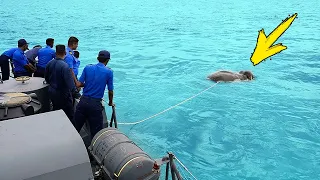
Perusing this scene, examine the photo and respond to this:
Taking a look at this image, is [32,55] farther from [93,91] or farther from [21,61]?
[93,91]

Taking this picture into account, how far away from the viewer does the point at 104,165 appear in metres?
5.84

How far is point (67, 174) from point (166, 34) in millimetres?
32464

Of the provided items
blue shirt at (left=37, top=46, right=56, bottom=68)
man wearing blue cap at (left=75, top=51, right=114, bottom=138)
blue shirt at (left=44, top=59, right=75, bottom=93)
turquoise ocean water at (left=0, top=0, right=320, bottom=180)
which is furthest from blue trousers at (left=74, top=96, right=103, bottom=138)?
blue shirt at (left=37, top=46, right=56, bottom=68)

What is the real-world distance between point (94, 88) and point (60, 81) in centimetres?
114

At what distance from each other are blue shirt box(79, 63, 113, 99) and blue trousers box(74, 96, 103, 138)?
5.4 inches

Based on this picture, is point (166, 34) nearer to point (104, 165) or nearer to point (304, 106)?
point (304, 106)

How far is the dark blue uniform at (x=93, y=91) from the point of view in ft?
23.0

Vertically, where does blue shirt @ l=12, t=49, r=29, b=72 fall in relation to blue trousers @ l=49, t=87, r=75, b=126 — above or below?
above

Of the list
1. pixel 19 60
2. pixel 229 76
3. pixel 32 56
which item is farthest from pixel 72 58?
pixel 229 76

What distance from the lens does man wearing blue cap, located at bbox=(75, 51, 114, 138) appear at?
6.99 meters

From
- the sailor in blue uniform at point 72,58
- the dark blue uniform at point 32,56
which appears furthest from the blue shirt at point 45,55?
the dark blue uniform at point 32,56

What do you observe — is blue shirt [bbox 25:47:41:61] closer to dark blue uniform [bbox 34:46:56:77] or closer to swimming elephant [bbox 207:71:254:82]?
dark blue uniform [bbox 34:46:56:77]

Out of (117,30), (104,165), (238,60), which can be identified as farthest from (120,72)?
(117,30)

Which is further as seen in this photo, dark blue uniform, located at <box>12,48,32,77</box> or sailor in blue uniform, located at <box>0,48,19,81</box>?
sailor in blue uniform, located at <box>0,48,19,81</box>
